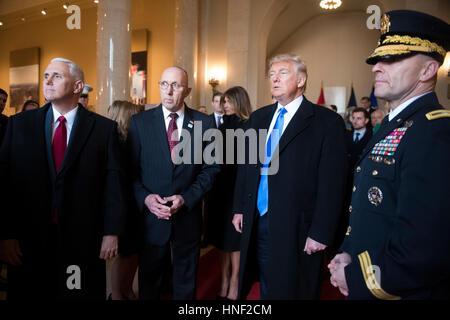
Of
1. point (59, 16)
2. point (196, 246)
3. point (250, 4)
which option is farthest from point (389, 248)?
point (59, 16)

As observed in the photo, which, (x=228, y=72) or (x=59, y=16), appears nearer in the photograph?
(x=228, y=72)

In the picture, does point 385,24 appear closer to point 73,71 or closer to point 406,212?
point 406,212

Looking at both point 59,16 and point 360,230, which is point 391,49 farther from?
point 59,16

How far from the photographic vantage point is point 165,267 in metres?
2.10

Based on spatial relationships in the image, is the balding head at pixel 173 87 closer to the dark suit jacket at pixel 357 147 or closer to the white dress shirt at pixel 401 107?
the white dress shirt at pixel 401 107

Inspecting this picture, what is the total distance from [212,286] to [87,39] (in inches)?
442

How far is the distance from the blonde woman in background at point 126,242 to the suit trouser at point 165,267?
0.64 ft

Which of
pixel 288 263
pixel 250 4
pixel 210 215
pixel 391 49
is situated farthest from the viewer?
pixel 250 4

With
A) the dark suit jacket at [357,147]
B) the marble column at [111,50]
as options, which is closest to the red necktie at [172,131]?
the dark suit jacket at [357,147]

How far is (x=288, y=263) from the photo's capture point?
1744mm

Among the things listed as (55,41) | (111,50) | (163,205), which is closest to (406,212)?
(163,205)

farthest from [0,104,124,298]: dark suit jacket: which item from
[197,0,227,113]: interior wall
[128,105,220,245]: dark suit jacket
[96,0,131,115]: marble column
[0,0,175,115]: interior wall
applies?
[0,0,175,115]: interior wall

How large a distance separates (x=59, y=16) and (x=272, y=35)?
8.64 metres

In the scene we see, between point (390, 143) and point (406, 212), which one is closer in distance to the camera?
point (406, 212)
